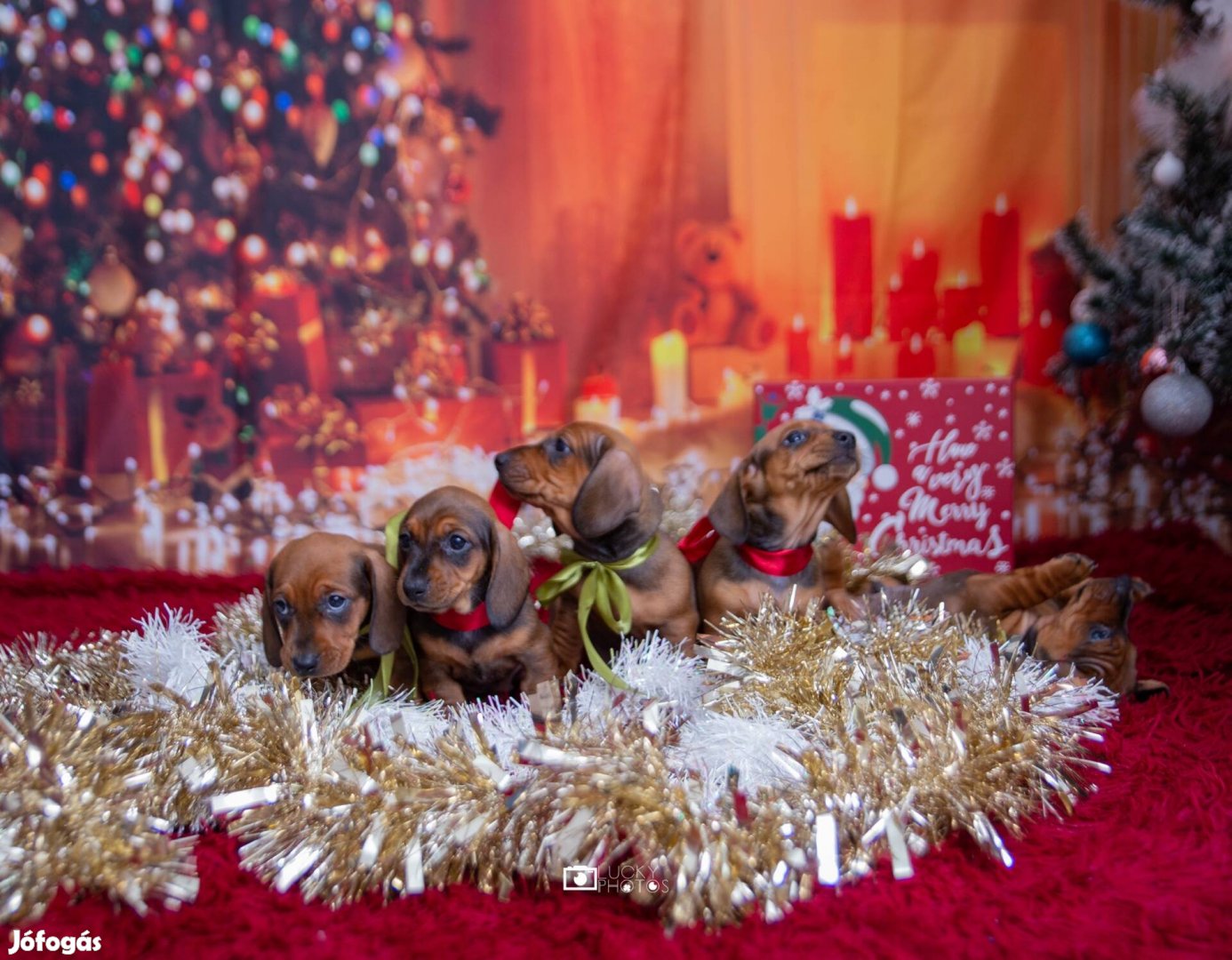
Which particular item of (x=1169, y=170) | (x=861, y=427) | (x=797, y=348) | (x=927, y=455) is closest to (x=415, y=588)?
(x=861, y=427)

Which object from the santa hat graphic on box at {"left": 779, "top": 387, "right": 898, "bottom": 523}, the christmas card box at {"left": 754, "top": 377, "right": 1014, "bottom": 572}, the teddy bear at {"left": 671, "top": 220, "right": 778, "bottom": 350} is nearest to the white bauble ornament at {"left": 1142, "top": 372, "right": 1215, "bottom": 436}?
the christmas card box at {"left": 754, "top": 377, "right": 1014, "bottom": 572}

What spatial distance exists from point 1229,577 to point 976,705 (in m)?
1.73

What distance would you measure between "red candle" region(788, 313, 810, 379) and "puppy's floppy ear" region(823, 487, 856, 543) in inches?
59.8

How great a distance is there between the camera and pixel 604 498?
1715 millimetres

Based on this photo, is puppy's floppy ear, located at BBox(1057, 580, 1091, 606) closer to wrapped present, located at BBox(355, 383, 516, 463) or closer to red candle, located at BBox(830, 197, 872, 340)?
red candle, located at BBox(830, 197, 872, 340)

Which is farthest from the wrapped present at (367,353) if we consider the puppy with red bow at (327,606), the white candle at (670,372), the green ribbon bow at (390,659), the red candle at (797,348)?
the puppy with red bow at (327,606)

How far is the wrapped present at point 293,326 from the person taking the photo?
129 inches

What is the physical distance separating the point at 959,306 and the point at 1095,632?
182 cm

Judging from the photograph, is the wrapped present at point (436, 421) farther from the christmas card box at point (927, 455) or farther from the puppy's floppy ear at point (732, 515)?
the puppy's floppy ear at point (732, 515)

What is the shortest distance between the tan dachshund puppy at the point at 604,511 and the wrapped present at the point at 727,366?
1588mm

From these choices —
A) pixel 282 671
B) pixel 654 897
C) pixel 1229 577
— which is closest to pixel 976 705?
pixel 654 897

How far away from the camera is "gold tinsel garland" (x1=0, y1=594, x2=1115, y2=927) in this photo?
118 cm

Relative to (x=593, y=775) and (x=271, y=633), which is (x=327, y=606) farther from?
(x=593, y=775)

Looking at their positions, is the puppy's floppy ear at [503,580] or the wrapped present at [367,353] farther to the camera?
the wrapped present at [367,353]
